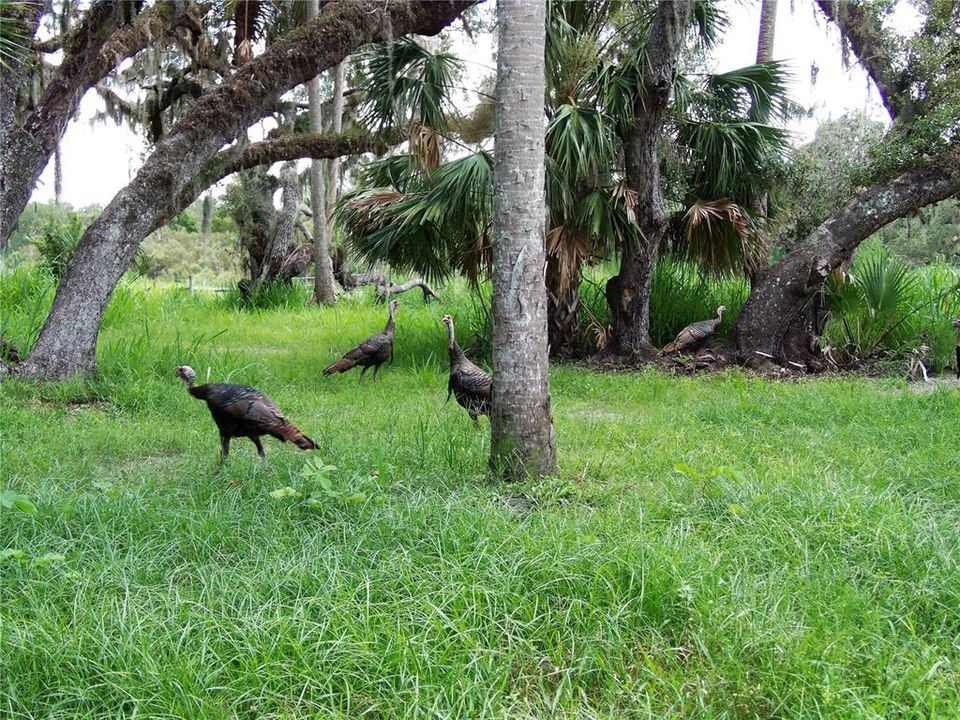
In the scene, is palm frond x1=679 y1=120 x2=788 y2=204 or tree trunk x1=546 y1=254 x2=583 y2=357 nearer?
palm frond x1=679 y1=120 x2=788 y2=204

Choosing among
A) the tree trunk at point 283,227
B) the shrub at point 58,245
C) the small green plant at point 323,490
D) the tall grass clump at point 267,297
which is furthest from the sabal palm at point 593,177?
the shrub at point 58,245

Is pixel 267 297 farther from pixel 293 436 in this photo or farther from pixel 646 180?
pixel 293 436

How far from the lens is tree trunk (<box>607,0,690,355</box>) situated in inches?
360

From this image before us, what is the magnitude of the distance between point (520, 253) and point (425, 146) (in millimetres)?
5093

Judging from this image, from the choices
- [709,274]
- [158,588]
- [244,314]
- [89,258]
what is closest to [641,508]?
[158,588]

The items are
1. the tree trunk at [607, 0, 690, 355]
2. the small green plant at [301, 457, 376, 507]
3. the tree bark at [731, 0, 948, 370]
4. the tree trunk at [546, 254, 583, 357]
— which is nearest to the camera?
the small green plant at [301, 457, 376, 507]

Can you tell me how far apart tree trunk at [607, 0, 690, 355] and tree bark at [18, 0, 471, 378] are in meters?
2.34

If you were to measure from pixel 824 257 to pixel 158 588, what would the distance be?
337 inches

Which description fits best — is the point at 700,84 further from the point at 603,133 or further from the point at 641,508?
the point at 641,508

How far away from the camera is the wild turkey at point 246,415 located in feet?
16.3

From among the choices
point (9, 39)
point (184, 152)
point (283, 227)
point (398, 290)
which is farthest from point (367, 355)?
point (283, 227)

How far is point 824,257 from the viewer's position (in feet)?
31.7

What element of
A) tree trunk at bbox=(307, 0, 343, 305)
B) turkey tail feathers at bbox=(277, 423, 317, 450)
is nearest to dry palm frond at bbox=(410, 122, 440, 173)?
turkey tail feathers at bbox=(277, 423, 317, 450)

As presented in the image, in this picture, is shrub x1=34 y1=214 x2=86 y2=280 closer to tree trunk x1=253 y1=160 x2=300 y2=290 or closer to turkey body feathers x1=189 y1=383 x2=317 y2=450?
tree trunk x1=253 y1=160 x2=300 y2=290
